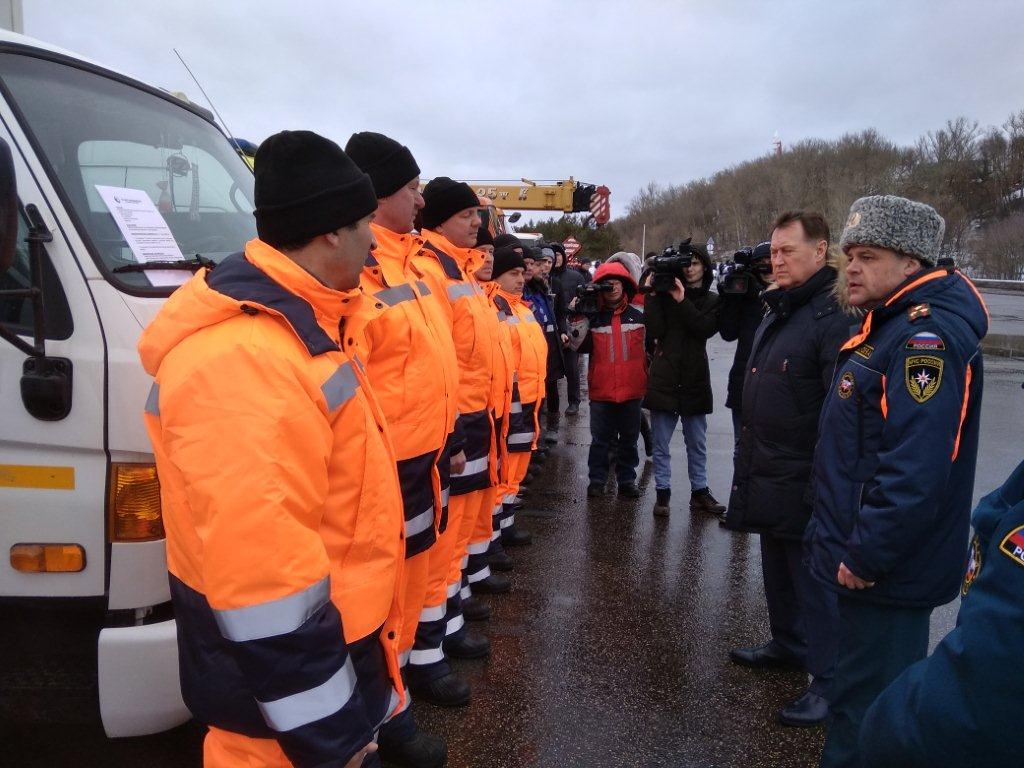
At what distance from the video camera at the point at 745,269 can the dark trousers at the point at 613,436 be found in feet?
4.48

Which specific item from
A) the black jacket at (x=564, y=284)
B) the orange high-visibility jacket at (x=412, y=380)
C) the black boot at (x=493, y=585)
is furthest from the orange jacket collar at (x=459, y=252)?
the black jacket at (x=564, y=284)

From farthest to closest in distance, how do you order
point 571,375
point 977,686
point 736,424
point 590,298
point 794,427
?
point 571,375 < point 590,298 < point 736,424 < point 794,427 < point 977,686

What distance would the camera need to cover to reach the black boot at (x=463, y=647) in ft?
11.6

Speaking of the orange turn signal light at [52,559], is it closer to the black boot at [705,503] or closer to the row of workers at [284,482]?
the row of workers at [284,482]

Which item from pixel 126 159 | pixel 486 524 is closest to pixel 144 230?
pixel 126 159

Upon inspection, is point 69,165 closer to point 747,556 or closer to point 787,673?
point 787,673

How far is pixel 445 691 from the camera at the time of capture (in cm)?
311

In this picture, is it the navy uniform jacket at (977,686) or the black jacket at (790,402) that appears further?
the black jacket at (790,402)

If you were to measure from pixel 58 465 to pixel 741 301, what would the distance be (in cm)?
467

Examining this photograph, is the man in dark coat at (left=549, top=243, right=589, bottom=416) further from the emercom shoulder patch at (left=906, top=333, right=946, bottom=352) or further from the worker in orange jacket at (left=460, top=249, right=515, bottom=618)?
the emercom shoulder patch at (left=906, top=333, right=946, bottom=352)

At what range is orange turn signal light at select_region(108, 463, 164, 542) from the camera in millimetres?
2082

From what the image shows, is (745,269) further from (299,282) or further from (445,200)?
(299,282)

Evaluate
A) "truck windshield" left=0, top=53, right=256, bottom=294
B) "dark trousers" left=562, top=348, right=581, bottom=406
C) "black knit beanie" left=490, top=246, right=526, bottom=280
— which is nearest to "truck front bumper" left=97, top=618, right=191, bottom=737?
"truck windshield" left=0, top=53, right=256, bottom=294

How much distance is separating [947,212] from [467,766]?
209ft
